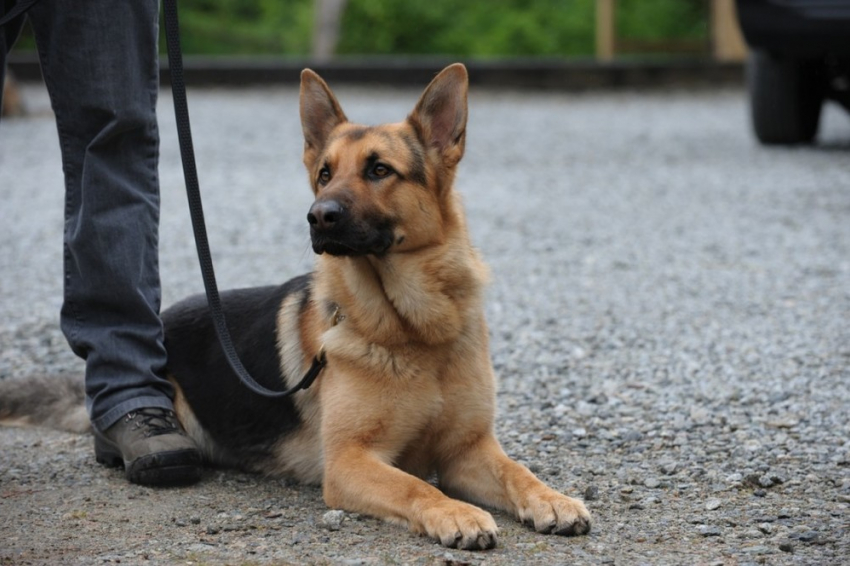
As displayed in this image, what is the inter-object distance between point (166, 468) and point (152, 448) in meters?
0.07

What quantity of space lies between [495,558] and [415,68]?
528 inches

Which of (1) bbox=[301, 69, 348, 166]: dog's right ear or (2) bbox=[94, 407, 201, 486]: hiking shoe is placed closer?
(2) bbox=[94, 407, 201, 486]: hiking shoe

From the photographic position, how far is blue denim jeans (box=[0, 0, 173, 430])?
3.34 metres

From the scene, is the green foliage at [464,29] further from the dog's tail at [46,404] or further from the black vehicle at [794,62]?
the dog's tail at [46,404]

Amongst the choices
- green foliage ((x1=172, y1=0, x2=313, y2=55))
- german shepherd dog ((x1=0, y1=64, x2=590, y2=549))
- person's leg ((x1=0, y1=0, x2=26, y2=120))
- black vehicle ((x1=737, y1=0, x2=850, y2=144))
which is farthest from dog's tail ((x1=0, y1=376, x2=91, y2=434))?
green foliage ((x1=172, y1=0, x2=313, y2=55))

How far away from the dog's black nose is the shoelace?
87cm

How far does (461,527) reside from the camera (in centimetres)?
280

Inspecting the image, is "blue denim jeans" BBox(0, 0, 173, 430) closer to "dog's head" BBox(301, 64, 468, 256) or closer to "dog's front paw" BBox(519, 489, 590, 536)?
"dog's head" BBox(301, 64, 468, 256)

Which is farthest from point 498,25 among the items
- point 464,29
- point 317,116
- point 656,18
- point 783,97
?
point 317,116

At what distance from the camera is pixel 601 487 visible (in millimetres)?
3303

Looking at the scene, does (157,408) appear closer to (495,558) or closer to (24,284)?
(495,558)

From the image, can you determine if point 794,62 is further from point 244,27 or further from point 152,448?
point 244,27

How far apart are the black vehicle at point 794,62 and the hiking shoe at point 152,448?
663 centimetres

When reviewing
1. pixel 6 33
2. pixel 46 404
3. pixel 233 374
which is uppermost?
pixel 6 33
